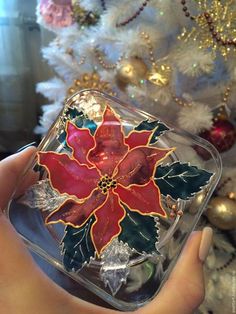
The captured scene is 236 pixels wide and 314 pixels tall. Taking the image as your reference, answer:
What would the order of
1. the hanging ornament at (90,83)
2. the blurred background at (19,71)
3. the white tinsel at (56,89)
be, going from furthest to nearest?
1. the blurred background at (19,71)
2. the white tinsel at (56,89)
3. the hanging ornament at (90,83)

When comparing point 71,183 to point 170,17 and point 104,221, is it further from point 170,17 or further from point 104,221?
point 170,17

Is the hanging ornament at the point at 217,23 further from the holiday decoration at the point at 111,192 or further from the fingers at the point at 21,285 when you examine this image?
the fingers at the point at 21,285

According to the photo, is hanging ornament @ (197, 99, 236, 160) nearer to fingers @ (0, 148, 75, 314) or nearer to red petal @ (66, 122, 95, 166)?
red petal @ (66, 122, 95, 166)

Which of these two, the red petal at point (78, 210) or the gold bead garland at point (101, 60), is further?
the gold bead garland at point (101, 60)

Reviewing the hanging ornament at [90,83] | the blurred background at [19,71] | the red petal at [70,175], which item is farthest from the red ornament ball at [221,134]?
the blurred background at [19,71]

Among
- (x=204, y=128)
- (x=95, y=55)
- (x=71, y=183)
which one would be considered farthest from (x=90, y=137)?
(x=95, y=55)

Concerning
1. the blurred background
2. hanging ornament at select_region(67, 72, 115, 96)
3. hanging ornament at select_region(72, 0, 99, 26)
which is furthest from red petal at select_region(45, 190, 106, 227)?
the blurred background
